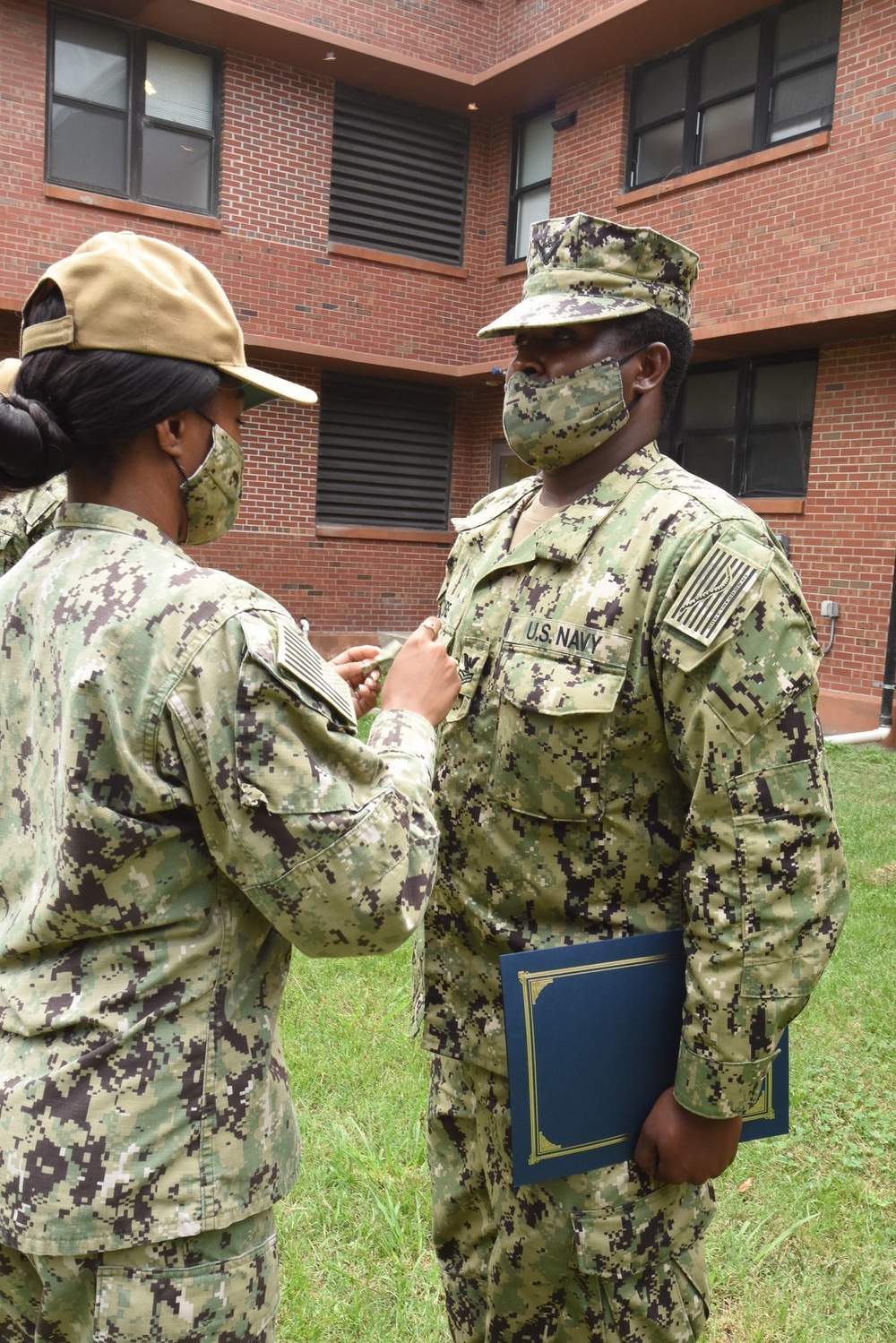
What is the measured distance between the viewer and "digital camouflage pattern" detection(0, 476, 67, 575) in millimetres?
4461

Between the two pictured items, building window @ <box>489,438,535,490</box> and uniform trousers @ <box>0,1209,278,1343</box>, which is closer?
uniform trousers @ <box>0,1209,278,1343</box>

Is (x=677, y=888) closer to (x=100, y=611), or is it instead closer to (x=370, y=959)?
(x=100, y=611)

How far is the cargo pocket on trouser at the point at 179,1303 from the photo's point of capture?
1309mm

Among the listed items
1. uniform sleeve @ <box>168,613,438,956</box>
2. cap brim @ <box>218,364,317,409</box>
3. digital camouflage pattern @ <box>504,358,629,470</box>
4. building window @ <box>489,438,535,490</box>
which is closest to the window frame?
building window @ <box>489,438,535,490</box>

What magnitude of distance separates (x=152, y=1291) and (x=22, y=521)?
12.3ft

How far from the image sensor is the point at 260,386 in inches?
58.9

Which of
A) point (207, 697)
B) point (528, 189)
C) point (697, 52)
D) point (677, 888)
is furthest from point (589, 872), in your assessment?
point (528, 189)

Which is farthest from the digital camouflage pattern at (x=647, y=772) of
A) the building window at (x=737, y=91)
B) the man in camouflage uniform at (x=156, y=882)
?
the building window at (x=737, y=91)

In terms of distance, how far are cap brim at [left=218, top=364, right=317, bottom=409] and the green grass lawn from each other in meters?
2.12

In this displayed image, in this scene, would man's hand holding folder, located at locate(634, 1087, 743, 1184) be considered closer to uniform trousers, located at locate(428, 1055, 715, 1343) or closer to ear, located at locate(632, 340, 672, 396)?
uniform trousers, located at locate(428, 1055, 715, 1343)

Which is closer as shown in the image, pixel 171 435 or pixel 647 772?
pixel 171 435

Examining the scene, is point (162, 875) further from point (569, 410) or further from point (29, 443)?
point (569, 410)

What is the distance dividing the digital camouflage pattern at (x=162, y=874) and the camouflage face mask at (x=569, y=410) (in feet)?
2.64

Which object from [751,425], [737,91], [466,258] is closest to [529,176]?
[466,258]
